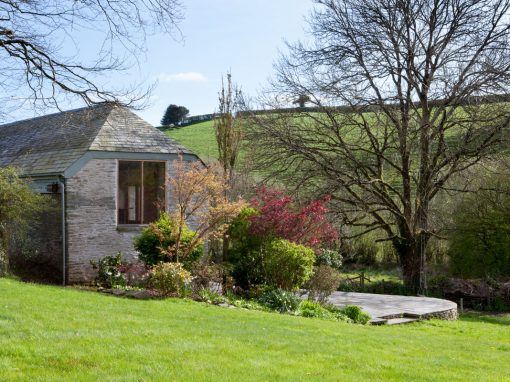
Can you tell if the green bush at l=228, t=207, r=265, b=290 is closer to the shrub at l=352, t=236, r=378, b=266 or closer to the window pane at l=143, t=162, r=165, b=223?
the window pane at l=143, t=162, r=165, b=223

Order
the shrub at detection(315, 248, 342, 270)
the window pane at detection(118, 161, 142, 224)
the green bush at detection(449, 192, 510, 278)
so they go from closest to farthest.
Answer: the window pane at detection(118, 161, 142, 224) → the green bush at detection(449, 192, 510, 278) → the shrub at detection(315, 248, 342, 270)

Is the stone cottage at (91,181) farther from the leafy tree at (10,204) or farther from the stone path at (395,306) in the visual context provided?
the stone path at (395,306)

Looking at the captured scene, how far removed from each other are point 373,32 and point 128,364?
14508mm

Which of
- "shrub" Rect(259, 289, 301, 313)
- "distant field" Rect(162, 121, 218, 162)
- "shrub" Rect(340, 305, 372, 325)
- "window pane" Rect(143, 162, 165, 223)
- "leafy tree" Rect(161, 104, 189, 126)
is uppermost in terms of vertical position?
"leafy tree" Rect(161, 104, 189, 126)

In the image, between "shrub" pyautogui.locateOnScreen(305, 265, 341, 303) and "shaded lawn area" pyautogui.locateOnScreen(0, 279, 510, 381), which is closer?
"shaded lawn area" pyautogui.locateOnScreen(0, 279, 510, 381)

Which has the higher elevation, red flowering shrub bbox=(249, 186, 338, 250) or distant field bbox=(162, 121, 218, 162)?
distant field bbox=(162, 121, 218, 162)

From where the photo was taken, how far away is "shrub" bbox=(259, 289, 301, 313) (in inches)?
530

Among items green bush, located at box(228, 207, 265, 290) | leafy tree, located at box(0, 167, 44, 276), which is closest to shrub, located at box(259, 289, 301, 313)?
green bush, located at box(228, 207, 265, 290)

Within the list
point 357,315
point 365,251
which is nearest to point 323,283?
point 357,315

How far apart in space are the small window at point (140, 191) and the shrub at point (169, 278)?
233 inches

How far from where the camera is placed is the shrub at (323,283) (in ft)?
47.4

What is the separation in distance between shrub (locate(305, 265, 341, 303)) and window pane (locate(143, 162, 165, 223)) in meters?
6.77

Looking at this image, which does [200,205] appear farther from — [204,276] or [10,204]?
[10,204]

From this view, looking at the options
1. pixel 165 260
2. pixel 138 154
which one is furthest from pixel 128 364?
pixel 138 154
